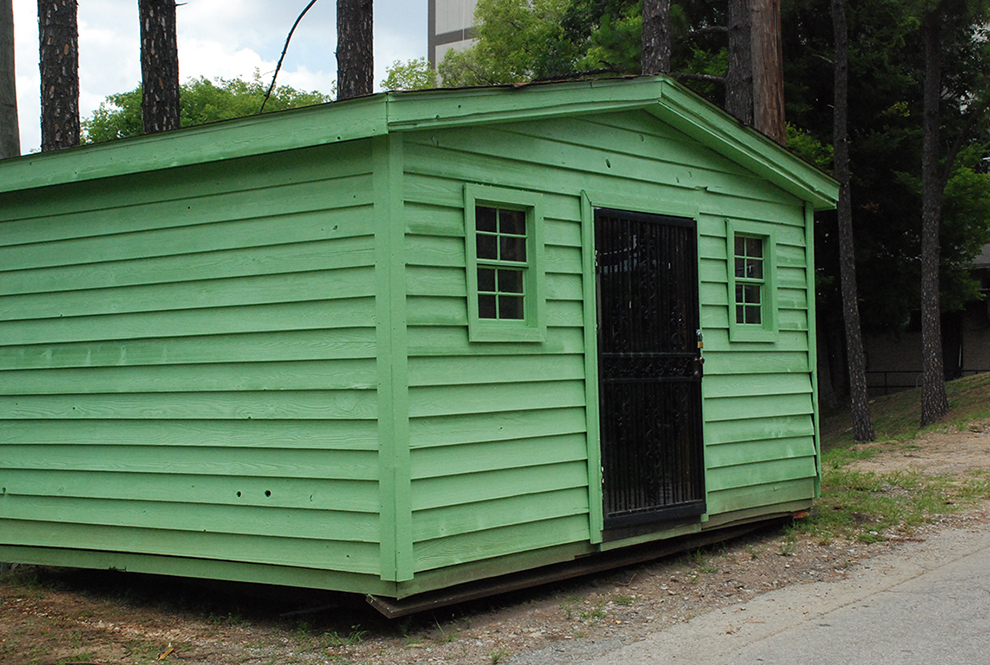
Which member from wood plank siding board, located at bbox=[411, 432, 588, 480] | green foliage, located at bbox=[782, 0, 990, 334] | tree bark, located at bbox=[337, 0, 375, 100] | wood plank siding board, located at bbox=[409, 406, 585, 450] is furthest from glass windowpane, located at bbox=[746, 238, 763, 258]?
green foliage, located at bbox=[782, 0, 990, 334]

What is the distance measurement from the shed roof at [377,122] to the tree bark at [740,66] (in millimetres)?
4441

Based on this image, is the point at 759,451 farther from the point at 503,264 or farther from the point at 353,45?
the point at 353,45

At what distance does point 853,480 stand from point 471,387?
22.9 feet

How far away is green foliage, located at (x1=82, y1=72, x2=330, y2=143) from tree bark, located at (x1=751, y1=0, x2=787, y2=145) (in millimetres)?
32937

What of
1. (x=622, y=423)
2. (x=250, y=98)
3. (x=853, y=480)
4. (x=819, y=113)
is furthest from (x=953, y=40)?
(x=250, y=98)

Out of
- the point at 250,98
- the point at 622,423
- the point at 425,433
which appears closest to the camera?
the point at 425,433

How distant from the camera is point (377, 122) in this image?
18.1ft

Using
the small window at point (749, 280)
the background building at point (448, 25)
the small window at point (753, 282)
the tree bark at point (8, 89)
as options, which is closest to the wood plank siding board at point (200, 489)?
the tree bark at point (8, 89)

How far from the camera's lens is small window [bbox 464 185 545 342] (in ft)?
19.9

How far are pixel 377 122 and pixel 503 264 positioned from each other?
130 cm

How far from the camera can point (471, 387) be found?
6012 millimetres

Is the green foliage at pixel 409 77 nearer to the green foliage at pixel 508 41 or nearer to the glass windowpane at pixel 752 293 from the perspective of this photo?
the green foliage at pixel 508 41

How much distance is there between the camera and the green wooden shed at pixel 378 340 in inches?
223

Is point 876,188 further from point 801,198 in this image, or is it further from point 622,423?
point 622,423
